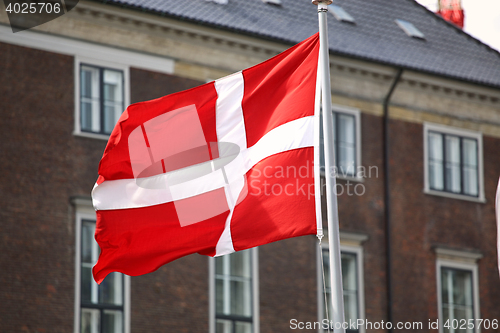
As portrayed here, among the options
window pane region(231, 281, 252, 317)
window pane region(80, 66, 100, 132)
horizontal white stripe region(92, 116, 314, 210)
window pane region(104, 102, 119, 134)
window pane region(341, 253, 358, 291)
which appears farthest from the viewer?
window pane region(341, 253, 358, 291)

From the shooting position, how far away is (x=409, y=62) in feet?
82.8

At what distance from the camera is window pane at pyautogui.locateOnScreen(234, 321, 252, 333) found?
21.3 metres

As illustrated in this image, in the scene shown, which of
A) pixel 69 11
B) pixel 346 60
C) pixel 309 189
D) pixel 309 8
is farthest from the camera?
pixel 309 8

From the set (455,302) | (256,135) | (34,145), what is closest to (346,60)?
(455,302)

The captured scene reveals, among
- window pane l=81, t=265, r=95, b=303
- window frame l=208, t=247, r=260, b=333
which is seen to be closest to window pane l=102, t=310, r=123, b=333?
Result: window pane l=81, t=265, r=95, b=303

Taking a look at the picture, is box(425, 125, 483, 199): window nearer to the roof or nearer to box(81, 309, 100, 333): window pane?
the roof

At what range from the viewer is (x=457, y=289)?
971 inches

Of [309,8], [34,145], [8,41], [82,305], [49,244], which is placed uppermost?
[309,8]

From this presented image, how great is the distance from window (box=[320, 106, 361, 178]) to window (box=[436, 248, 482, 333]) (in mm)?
3184

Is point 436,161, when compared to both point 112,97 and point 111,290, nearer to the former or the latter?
point 112,97

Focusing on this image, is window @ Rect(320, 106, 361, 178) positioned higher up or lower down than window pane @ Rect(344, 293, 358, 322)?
higher up

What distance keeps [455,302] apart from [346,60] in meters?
6.85

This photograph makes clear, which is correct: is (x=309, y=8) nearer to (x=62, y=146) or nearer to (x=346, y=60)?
(x=346, y=60)

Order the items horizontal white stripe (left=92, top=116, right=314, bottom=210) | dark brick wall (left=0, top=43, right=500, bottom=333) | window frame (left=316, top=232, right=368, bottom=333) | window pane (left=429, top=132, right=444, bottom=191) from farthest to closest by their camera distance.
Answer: window pane (left=429, top=132, right=444, bottom=191), window frame (left=316, top=232, right=368, bottom=333), dark brick wall (left=0, top=43, right=500, bottom=333), horizontal white stripe (left=92, top=116, right=314, bottom=210)
